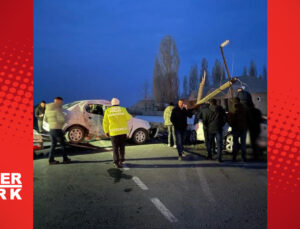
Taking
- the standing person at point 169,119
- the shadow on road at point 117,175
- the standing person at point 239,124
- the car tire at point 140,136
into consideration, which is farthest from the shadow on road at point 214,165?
the car tire at point 140,136

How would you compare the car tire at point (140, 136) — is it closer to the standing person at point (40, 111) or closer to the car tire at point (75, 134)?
the car tire at point (75, 134)

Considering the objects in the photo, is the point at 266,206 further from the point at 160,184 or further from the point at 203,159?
the point at 203,159

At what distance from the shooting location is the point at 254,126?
6.79 meters

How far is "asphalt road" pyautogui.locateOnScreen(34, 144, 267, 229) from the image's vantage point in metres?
3.46

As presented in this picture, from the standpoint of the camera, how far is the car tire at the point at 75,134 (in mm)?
9102

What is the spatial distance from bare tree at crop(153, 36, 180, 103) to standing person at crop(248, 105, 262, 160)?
32.0m

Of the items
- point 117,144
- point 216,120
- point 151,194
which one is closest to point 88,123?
point 117,144

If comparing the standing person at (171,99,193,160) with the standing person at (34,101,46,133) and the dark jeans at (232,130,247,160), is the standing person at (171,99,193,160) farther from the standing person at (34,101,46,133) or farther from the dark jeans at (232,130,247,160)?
the standing person at (34,101,46,133)

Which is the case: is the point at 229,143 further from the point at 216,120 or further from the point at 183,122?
the point at 183,122

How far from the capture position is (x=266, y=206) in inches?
157

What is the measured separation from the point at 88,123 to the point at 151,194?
18.6ft

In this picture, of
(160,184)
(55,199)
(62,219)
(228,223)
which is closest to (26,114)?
(55,199)

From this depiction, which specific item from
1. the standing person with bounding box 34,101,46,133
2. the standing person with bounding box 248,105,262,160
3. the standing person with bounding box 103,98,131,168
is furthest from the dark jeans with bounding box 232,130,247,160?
the standing person with bounding box 34,101,46,133

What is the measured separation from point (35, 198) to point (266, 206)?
391 cm
